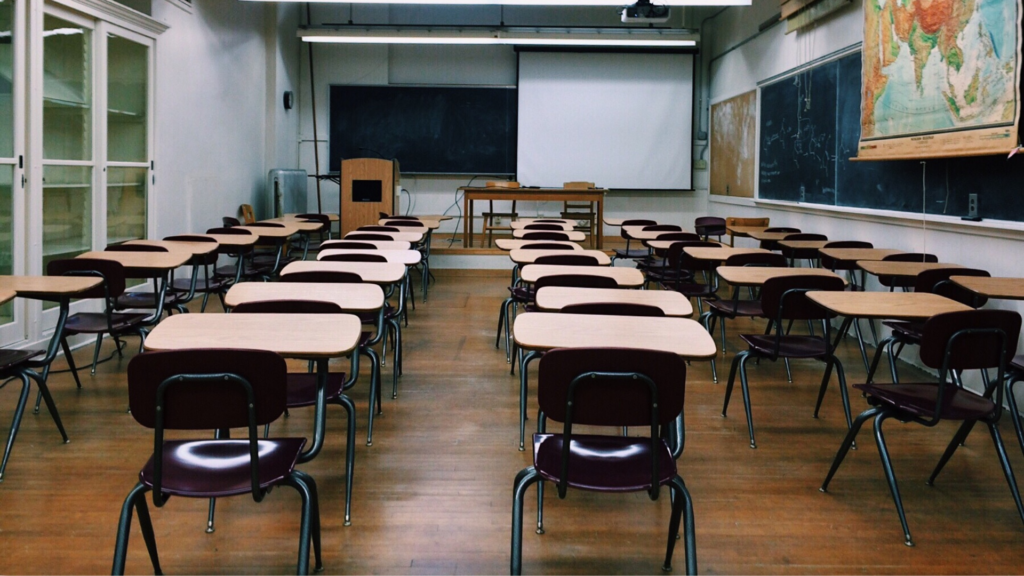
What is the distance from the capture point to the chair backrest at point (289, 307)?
279cm

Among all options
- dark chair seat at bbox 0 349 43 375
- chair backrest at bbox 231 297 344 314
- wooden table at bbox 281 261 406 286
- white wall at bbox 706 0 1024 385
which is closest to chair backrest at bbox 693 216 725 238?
white wall at bbox 706 0 1024 385

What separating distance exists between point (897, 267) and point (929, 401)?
1.76 metres

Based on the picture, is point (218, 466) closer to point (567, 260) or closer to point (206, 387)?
point (206, 387)

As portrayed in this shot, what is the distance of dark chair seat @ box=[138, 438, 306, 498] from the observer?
1.87 metres

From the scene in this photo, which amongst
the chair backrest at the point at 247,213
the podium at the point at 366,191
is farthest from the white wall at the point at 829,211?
the chair backrest at the point at 247,213

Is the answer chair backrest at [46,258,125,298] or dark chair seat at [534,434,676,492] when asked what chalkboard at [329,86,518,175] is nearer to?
chair backrest at [46,258,125,298]

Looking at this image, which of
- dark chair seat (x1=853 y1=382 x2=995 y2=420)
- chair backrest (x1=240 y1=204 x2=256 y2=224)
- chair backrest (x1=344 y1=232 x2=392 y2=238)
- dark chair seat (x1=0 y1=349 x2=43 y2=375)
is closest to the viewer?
dark chair seat (x1=853 y1=382 x2=995 y2=420)

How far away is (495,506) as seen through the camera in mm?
2766

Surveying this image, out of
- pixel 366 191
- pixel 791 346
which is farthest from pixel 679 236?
pixel 366 191

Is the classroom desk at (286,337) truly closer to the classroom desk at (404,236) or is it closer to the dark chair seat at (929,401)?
the dark chair seat at (929,401)

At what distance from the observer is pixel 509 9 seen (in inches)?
485

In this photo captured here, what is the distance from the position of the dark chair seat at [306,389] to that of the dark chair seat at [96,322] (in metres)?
1.40

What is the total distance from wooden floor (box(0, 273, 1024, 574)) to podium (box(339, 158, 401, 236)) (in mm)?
5799

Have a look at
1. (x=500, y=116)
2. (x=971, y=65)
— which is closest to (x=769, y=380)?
(x=971, y=65)
